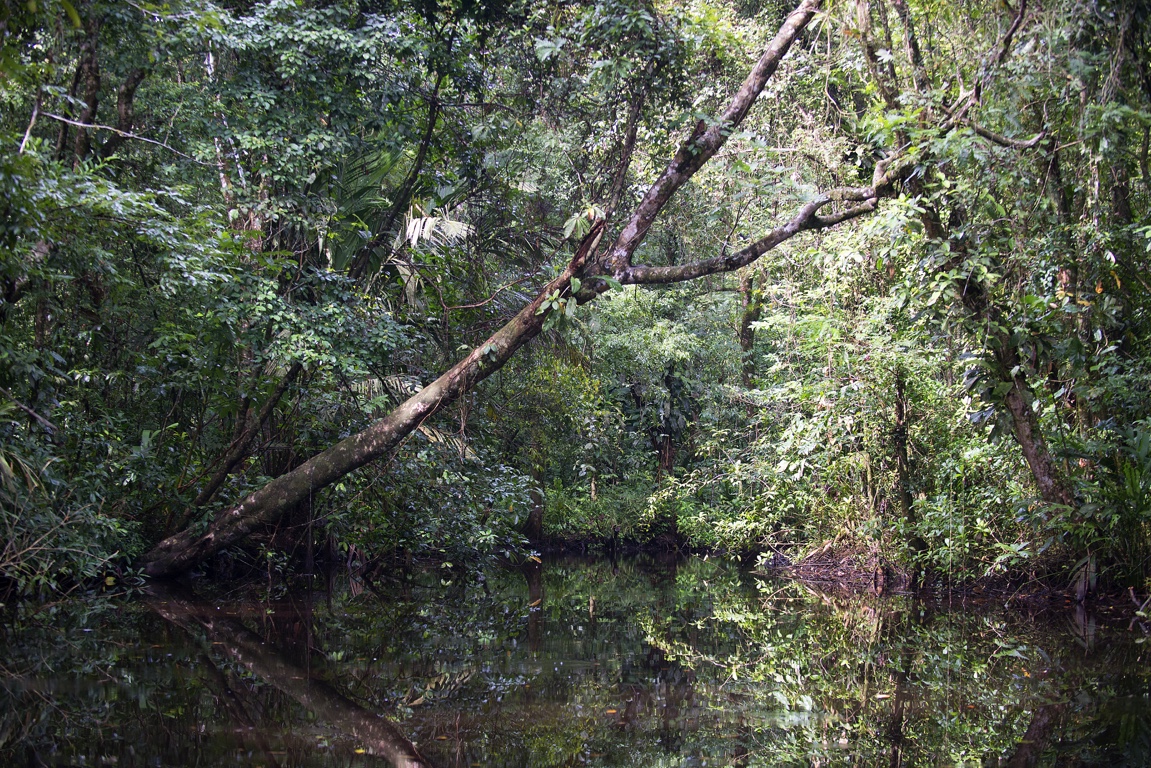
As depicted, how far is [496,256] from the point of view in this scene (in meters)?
10.3

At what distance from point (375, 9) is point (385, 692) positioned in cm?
693

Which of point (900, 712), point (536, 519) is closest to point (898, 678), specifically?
point (900, 712)

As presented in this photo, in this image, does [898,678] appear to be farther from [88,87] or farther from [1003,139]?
[88,87]

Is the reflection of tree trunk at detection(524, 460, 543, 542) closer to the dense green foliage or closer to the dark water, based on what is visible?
the dense green foliage

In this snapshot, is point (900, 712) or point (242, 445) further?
point (242, 445)

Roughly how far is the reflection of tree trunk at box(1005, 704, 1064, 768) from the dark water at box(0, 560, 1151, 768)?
13 millimetres

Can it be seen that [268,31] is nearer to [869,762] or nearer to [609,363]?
[869,762]

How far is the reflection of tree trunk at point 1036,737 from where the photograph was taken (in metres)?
3.27

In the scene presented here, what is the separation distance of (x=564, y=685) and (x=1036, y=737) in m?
2.23

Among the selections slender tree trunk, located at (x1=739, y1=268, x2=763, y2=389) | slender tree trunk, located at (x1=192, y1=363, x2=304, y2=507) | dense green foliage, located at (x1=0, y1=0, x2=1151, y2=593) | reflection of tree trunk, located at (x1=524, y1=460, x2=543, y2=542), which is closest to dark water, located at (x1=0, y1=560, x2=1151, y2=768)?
slender tree trunk, located at (x1=192, y1=363, x2=304, y2=507)

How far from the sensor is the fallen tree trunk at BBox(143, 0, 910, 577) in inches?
269

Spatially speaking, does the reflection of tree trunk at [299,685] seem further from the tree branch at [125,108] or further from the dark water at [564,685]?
the tree branch at [125,108]

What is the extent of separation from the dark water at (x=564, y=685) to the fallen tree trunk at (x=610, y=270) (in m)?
1.15

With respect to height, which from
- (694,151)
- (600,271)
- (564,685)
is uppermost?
(694,151)
